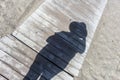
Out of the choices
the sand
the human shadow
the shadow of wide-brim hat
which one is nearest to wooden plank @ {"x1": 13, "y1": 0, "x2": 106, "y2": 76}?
the human shadow

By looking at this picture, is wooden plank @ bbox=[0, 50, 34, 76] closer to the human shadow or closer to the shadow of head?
the human shadow

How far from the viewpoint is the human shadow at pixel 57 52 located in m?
7.50

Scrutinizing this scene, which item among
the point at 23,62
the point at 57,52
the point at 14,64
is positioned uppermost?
the point at 14,64

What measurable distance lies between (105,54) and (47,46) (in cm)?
371

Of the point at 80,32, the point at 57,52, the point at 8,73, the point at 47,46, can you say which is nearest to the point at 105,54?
the point at 80,32

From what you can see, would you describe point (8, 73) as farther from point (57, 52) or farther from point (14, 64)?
point (57, 52)

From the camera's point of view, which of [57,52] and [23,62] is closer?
[23,62]

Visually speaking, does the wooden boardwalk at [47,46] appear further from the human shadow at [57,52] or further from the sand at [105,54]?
the sand at [105,54]

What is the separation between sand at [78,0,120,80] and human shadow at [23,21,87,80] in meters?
0.89

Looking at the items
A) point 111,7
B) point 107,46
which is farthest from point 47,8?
point 111,7

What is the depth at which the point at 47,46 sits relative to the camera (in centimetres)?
855

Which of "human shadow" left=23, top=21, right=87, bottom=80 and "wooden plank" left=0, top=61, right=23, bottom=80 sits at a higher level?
"wooden plank" left=0, top=61, right=23, bottom=80

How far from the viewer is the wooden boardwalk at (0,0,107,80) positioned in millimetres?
7324

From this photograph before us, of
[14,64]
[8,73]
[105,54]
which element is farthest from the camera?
[105,54]
